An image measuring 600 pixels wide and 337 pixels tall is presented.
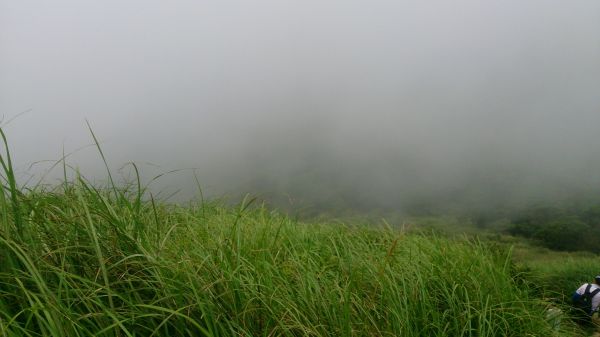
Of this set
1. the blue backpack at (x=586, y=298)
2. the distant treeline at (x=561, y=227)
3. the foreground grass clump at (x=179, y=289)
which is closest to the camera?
the foreground grass clump at (x=179, y=289)

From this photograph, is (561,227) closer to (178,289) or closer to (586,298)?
(586,298)

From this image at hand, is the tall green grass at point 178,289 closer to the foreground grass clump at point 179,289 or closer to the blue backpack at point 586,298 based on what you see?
the foreground grass clump at point 179,289

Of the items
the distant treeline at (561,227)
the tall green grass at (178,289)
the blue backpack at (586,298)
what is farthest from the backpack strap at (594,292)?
the distant treeline at (561,227)

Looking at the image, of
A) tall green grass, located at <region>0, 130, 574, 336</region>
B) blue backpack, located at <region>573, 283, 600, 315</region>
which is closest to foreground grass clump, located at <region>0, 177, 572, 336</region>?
tall green grass, located at <region>0, 130, 574, 336</region>

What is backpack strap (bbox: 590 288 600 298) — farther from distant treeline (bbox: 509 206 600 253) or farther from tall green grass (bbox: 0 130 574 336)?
distant treeline (bbox: 509 206 600 253)

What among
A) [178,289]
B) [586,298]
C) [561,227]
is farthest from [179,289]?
[561,227]

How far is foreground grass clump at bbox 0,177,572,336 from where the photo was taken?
1.75 m

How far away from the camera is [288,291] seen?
7.69 ft

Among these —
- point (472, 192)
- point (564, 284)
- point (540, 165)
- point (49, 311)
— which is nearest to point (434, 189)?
point (472, 192)

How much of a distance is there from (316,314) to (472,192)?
588ft

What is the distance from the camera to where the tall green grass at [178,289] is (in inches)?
68.9

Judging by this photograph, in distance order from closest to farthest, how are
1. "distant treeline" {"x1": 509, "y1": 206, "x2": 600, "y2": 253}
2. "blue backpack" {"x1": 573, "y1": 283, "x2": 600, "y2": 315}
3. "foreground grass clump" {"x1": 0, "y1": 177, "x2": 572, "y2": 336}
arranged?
"foreground grass clump" {"x1": 0, "y1": 177, "x2": 572, "y2": 336} → "blue backpack" {"x1": 573, "y1": 283, "x2": 600, "y2": 315} → "distant treeline" {"x1": 509, "y1": 206, "x2": 600, "y2": 253}

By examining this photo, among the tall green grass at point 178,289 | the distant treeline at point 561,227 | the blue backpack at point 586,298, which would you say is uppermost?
the tall green grass at point 178,289

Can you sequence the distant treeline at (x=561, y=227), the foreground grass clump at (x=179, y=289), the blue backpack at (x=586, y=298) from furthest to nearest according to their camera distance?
the distant treeline at (x=561, y=227) < the blue backpack at (x=586, y=298) < the foreground grass clump at (x=179, y=289)
